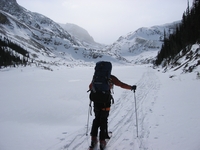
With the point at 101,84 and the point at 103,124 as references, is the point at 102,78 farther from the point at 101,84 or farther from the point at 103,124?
the point at 103,124

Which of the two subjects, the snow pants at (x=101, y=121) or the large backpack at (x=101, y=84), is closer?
the large backpack at (x=101, y=84)

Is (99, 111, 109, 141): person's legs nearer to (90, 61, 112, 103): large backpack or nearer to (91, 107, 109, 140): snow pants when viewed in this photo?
(91, 107, 109, 140): snow pants

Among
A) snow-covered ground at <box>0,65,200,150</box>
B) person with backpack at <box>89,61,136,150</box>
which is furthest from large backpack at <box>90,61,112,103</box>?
snow-covered ground at <box>0,65,200,150</box>

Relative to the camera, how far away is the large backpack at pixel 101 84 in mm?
3828

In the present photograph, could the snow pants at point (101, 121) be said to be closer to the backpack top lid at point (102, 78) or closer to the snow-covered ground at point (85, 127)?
the snow-covered ground at point (85, 127)

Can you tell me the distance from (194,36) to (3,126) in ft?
129

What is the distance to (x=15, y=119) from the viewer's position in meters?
5.87

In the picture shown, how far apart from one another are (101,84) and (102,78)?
0.17 meters

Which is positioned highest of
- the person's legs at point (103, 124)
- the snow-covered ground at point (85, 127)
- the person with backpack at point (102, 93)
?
the person with backpack at point (102, 93)

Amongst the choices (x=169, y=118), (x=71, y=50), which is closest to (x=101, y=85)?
(x=169, y=118)

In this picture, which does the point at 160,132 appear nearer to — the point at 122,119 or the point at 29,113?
the point at 122,119

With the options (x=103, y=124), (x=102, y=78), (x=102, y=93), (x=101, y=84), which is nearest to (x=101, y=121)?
(x=103, y=124)

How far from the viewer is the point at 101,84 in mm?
3852

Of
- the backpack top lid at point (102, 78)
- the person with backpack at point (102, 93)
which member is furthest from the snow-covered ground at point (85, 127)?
the backpack top lid at point (102, 78)
